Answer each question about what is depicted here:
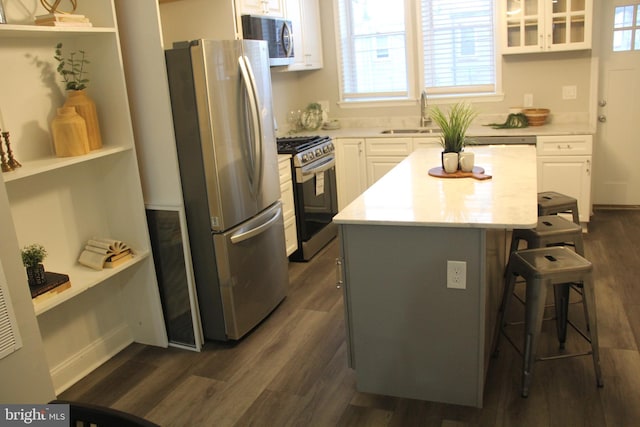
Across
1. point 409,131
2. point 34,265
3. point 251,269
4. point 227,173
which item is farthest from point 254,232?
point 409,131

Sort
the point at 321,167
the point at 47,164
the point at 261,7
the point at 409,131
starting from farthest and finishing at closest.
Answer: the point at 409,131 < the point at 321,167 < the point at 261,7 < the point at 47,164

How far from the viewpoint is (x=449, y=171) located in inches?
124

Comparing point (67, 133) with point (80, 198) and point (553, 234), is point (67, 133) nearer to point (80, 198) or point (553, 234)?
point (80, 198)

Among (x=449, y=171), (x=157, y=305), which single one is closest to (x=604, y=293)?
(x=449, y=171)

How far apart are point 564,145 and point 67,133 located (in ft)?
12.2

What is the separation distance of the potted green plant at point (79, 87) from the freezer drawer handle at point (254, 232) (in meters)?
0.87

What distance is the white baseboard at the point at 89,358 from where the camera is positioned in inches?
115

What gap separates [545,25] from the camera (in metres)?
4.72

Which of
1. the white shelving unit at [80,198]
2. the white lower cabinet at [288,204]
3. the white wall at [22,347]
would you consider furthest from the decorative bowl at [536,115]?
the white wall at [22,347]

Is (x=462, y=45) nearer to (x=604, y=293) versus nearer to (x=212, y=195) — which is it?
(x=604, y=293)

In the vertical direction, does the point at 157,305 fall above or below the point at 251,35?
below

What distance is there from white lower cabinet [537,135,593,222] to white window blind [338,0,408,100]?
160 centimetres

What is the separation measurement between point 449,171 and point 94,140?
6.24 ft

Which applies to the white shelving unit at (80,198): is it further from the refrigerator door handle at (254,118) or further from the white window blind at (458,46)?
the white window blind at (458,46)
